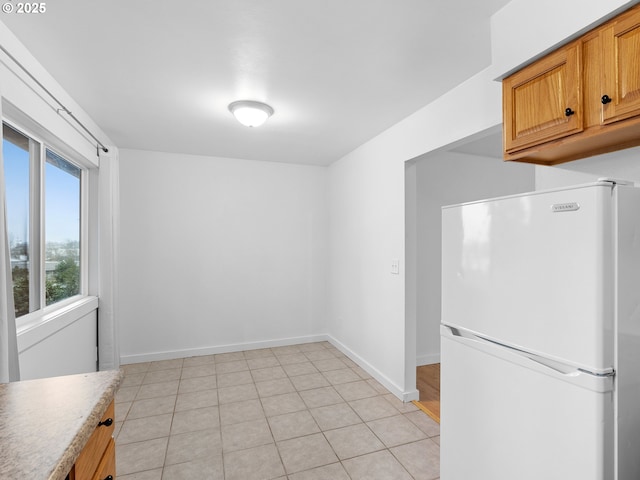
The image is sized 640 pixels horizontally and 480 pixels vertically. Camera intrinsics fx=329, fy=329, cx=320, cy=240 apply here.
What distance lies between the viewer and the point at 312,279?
4648mm

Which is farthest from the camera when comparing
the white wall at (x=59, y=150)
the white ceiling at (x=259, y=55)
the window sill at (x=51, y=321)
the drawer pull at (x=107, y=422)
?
the window sill at (x=51, y=321)

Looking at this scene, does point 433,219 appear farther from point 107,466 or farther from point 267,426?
point 107,466

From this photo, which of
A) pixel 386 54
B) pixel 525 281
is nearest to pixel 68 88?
pixel 386 54

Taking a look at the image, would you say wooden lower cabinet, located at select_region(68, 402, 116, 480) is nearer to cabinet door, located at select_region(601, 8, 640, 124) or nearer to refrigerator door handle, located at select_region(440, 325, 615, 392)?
refrigerator door handle, located at select_region(440, 325, 615, 392)

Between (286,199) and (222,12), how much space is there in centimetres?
298

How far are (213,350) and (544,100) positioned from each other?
13.5ft

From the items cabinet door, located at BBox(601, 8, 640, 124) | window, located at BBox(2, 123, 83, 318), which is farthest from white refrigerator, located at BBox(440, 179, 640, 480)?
window, located at BBox(2, 123, 83, 318)

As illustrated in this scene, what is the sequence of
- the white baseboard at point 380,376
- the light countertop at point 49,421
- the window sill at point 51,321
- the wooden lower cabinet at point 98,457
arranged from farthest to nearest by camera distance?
the white baseboard at point 380,376
the window sill at point 51,321
the wooden lower cabinet at point 98,457
the light countertop at point 49,421

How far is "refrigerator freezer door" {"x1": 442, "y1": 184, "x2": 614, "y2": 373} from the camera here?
1.01m

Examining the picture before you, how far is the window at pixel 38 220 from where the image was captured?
2061 millimetres

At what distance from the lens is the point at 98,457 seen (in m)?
1.06

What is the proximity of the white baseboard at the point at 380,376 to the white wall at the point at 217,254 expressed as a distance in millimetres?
660

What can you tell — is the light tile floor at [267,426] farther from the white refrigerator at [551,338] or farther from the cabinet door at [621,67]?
the cabinet door at [621,67]

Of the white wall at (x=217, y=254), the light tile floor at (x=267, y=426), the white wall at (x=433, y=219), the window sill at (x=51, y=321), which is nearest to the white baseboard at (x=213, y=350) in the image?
the white wall at (x=217, y=254)
